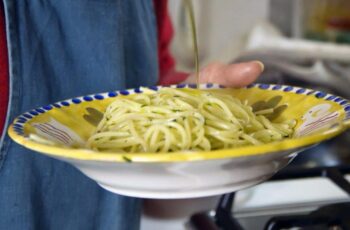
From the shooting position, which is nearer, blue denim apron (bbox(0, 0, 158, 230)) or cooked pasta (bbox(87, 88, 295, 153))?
cooked pasta (bbox(87, 88, 295, 153))

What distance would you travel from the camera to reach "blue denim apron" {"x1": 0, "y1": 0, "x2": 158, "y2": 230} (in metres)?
0.54

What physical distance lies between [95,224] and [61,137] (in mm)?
252

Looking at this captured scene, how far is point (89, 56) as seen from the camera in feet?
1.98

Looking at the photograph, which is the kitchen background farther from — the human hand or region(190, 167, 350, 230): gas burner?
the human hand

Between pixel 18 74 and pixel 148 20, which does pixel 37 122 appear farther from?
pixel 148 20

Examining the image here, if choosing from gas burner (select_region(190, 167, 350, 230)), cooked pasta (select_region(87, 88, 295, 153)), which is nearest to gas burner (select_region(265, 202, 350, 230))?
gas burner (select_region(190, 167, 350, 230))

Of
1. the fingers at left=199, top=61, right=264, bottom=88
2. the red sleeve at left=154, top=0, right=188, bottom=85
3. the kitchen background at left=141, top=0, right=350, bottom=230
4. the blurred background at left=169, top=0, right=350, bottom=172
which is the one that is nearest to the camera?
the fingers at left=199, top=61, right=264, bottom=88

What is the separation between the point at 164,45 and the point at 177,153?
0.57 metres

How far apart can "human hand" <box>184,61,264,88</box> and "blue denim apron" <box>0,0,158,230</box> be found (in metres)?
0.12

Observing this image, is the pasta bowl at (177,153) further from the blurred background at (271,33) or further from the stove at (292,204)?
the blurred background at (271,33)

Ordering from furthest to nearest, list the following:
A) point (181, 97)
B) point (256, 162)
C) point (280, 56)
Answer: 1. point (280, 56)
2. point (181, 97)
3. point (256, 162)

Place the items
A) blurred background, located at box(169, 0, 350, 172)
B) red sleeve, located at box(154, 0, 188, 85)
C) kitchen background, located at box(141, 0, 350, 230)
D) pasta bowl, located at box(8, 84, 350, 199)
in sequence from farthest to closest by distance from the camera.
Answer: blurred background, located at box(169, 0, 350, 172), red sleeve, located at box(154, 0, 188, 85), kitchen background, located at box(141, 0, 350, 230), pasta bowl, located at box(8, 84, 350, 199)

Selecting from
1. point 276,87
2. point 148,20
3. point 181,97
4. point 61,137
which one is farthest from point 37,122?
point 148,20

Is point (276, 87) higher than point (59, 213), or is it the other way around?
point (276, 87)
